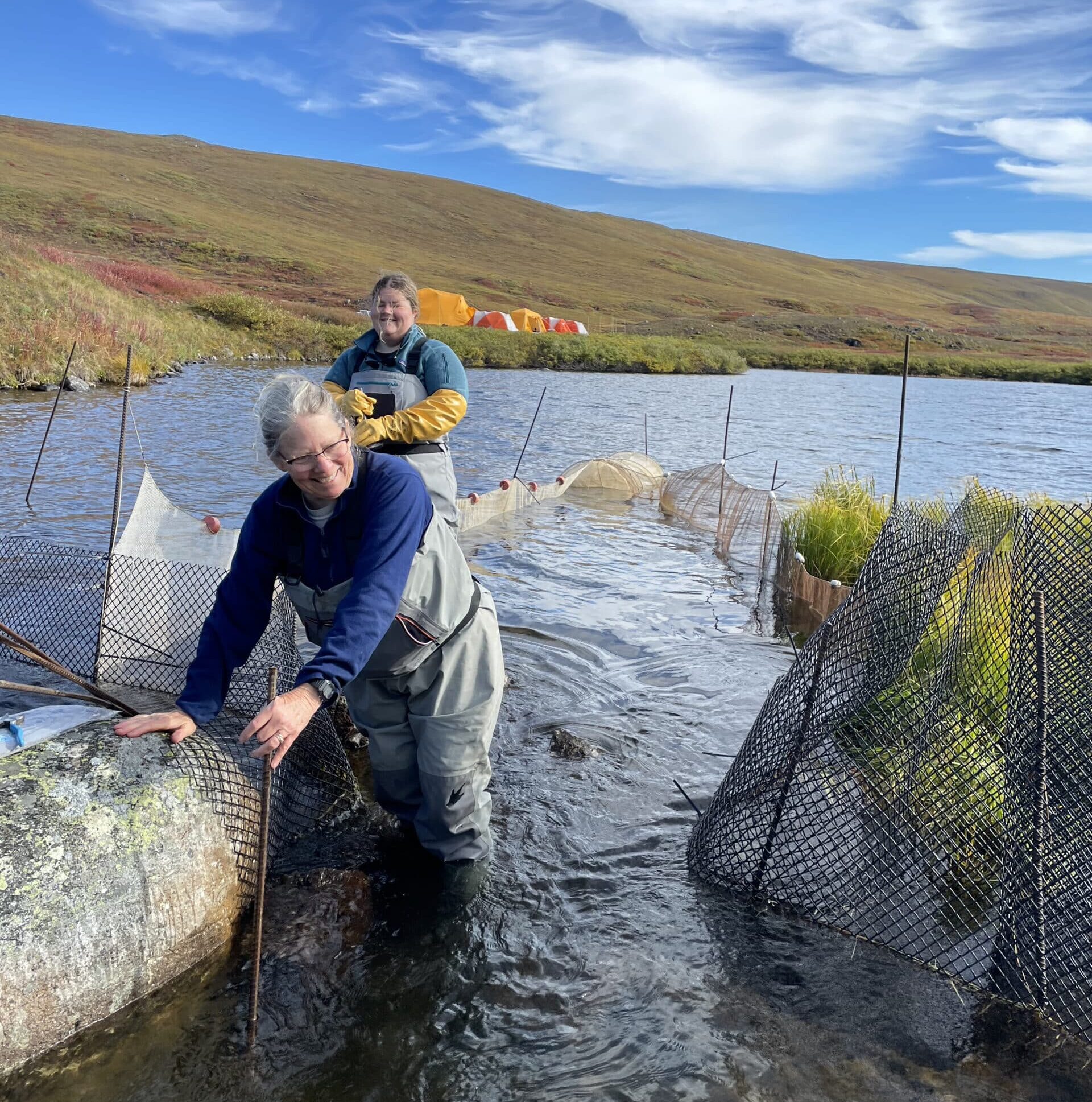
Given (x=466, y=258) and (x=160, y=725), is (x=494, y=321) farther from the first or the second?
(x=160, y=725)

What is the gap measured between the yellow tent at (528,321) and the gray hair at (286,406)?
172ft

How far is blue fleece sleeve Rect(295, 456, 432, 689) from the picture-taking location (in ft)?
9.33

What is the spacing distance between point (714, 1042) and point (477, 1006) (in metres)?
0.88

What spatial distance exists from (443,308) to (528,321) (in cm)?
553

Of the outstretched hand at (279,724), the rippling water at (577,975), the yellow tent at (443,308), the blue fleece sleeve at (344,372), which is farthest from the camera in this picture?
the yellow tent at (443,308)

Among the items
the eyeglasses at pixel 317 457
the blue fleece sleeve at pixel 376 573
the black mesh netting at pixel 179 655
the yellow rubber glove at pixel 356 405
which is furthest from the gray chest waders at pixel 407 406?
the eyeglasses at pixel 317 457

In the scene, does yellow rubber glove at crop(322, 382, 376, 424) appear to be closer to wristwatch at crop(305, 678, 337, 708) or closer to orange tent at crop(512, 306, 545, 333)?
wristwatch at crop(305, 678, 337, 708)

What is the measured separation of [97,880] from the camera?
2.92 m

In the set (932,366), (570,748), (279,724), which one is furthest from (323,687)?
(932,366)

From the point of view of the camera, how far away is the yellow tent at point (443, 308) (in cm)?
5197

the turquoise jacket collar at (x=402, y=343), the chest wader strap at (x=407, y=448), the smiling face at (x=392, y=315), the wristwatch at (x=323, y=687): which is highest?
the smiling face at (x=392, y=315)

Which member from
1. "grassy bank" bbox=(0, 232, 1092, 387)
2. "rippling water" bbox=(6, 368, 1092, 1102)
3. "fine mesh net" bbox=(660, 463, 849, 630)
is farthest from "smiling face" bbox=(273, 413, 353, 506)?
"grassy bank" bbox=(0, 232, 1092, 387)

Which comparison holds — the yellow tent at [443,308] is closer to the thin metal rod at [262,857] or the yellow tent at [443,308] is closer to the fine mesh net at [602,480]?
the fine mesh net at [602,480]

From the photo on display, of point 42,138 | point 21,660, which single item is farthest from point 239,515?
point 42,138
